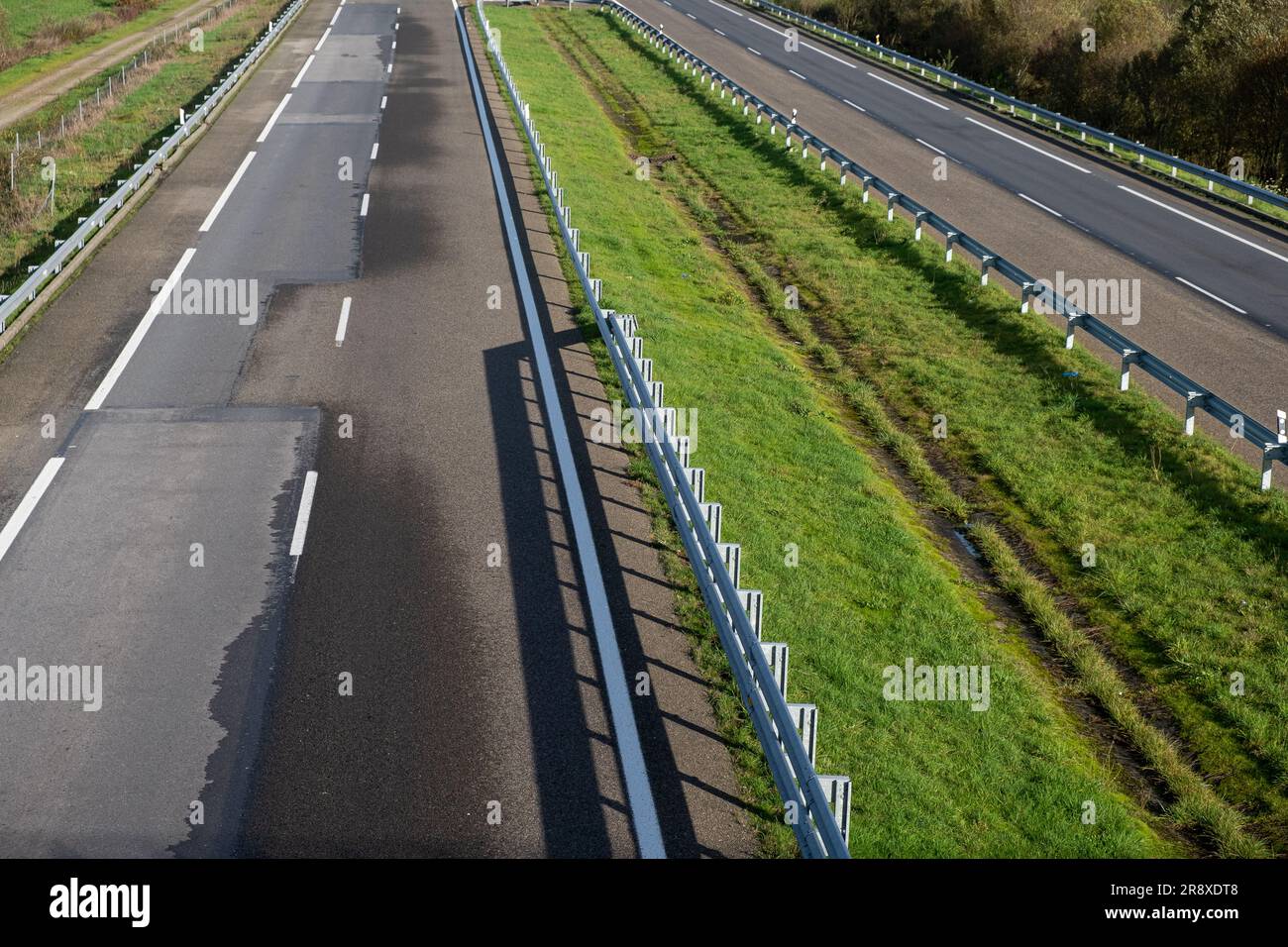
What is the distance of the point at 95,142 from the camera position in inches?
1283

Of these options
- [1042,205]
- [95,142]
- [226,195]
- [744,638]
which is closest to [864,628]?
[744,638]

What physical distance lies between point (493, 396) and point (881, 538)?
5225mm

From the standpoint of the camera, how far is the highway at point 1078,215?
67.6ft

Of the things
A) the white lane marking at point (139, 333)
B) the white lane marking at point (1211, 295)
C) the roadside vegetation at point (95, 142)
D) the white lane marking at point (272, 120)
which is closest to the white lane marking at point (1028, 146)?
the white lane marking at point (1211, 295)

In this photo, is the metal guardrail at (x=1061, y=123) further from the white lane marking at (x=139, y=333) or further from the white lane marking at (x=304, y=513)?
the white lane marking at (x=304, y=513)

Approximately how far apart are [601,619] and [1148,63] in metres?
35.5

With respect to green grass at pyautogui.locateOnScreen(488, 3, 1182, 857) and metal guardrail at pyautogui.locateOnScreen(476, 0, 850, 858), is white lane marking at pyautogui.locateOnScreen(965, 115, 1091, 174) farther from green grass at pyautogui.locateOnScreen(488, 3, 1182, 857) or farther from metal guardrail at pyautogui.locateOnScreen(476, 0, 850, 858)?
metal guardrail at pyautogui.locateOnScreen(476, 0, 850, 858)

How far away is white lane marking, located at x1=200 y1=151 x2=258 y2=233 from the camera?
2398cm

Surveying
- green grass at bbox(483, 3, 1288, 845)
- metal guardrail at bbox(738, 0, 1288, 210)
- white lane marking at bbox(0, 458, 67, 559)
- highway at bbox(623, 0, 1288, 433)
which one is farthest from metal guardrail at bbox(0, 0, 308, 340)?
metal guardrail at bbox(738, 0, 1288, 210)

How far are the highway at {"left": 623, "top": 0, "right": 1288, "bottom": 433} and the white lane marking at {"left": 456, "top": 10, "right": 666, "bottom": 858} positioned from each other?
31.9 feet

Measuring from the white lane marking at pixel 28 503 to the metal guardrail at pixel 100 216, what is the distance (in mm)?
4649

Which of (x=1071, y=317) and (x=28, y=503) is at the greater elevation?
(x=1071, y=317)

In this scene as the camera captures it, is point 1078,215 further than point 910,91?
No

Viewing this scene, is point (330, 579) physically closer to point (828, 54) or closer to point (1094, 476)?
point (1094, 476)
